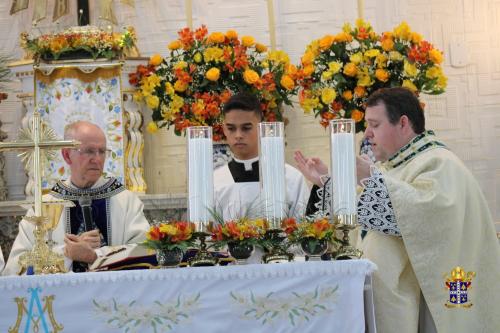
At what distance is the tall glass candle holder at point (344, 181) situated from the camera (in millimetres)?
3826

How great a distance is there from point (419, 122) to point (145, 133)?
309 cm

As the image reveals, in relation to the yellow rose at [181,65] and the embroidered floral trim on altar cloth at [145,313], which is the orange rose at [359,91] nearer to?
the yellow rose at [181,65]

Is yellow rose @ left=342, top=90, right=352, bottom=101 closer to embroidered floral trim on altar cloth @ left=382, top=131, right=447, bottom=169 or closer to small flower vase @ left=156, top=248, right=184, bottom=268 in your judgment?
embroidered floral trim on altar cloth @ left=382, top=131, right=447, bottom=169

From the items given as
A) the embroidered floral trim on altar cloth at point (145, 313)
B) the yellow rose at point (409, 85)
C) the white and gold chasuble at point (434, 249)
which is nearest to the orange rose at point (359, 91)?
the yellow rose at point (409, 85)

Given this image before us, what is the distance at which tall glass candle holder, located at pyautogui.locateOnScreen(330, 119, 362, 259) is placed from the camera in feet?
12.6

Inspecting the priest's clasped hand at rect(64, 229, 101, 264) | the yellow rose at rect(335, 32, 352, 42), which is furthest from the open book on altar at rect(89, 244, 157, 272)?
the yellow rose at rect(335, 32, 352, 42)

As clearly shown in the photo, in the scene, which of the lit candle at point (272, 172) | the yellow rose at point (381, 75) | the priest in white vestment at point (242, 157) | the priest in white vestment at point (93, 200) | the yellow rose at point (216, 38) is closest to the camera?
the lit candle at point (272, 172)

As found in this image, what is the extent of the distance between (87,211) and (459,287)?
1.84 meters

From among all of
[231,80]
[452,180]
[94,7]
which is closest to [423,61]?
[231,80]

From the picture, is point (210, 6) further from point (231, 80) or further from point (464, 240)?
point (464, 240)

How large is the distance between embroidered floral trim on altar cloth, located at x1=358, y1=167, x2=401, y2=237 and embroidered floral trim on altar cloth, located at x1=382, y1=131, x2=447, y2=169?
1.58 feet

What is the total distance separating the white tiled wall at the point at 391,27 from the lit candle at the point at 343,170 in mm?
3869

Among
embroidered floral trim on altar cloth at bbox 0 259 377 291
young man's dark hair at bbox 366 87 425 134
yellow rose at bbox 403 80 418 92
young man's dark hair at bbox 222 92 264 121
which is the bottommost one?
embroidered floral trim on altar cloth at bbox 0 259 377 291

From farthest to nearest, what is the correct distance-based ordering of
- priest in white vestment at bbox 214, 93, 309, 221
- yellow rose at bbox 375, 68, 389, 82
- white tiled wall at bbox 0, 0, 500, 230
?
white tiled wall at bbox 0, 0, 500, 230, yellow rose at bbox 375, 68, 389, 82, priest in white vestment at bbox 214, 93, 309, 221
